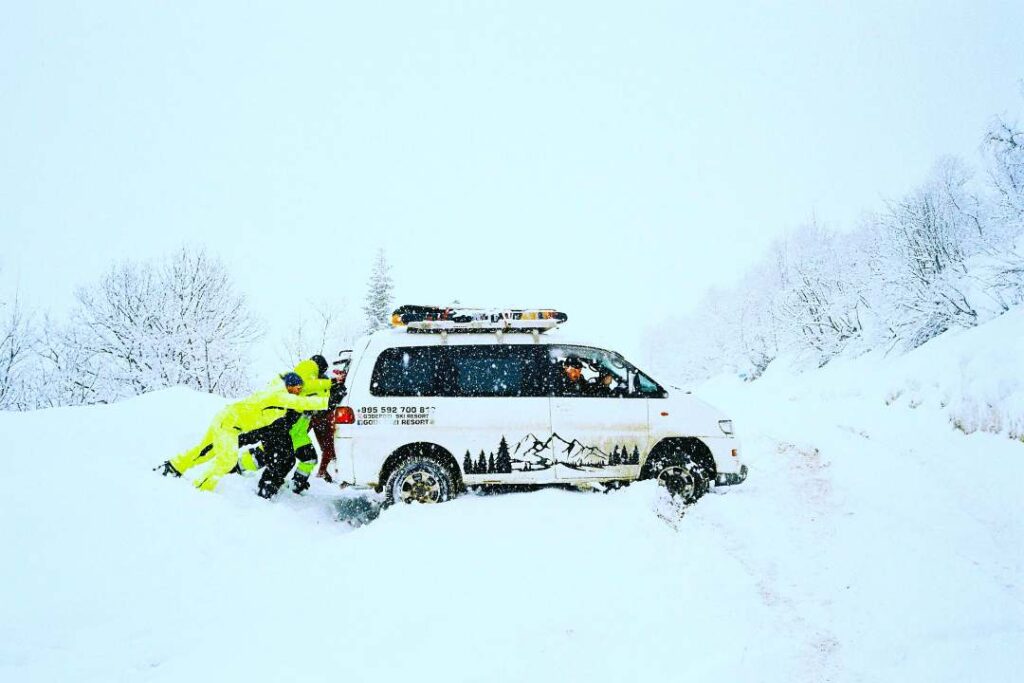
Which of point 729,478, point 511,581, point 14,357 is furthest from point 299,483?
point 14,357

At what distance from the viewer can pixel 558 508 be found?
5.66m

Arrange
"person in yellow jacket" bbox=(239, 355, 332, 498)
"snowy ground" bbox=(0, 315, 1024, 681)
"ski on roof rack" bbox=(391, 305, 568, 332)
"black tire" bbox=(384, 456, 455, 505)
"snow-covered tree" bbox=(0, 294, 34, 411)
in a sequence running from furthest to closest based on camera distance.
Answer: "snow-covered tree" bbox=(0, 294, 34, 411)
"person in yellow jacket" bbox=(239, 355, 332, 498)
"ski on roof rack" bbox=(391, 305, 568, 332)
"black tire" bbox=(384, 456, 455, 505)
"snowy ground" bbox=(0, 315, 1024, 681)

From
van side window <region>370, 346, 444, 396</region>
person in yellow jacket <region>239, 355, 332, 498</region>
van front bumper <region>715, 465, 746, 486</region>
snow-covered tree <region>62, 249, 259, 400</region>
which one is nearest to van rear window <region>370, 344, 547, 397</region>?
van side window <region>370, 346, 444, 396</region>

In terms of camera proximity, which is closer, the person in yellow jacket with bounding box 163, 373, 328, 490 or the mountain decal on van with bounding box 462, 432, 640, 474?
the mountain decal on van with bounding box 462, 432, 640, 474

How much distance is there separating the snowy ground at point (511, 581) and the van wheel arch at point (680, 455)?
370 millimetres

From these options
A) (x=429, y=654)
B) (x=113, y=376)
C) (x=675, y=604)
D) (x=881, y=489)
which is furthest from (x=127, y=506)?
(x=113, y=376)

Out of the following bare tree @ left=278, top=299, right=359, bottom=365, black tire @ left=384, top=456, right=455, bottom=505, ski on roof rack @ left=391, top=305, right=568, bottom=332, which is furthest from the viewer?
bare tree @ left=278, top=299, right=359, bottom=365

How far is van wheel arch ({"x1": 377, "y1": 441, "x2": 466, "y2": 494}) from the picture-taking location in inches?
247

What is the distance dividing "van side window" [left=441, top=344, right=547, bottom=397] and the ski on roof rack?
9.8 inches

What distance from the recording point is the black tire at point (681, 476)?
6.43 m

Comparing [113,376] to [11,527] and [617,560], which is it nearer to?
[11,527]

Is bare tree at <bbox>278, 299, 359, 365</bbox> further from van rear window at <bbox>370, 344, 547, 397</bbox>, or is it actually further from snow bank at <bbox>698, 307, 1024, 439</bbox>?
van rear window at <bbox>370, 344, 547, 397</bbox>

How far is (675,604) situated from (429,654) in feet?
5.89

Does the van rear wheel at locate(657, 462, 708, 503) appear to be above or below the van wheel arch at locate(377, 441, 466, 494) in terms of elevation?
below
